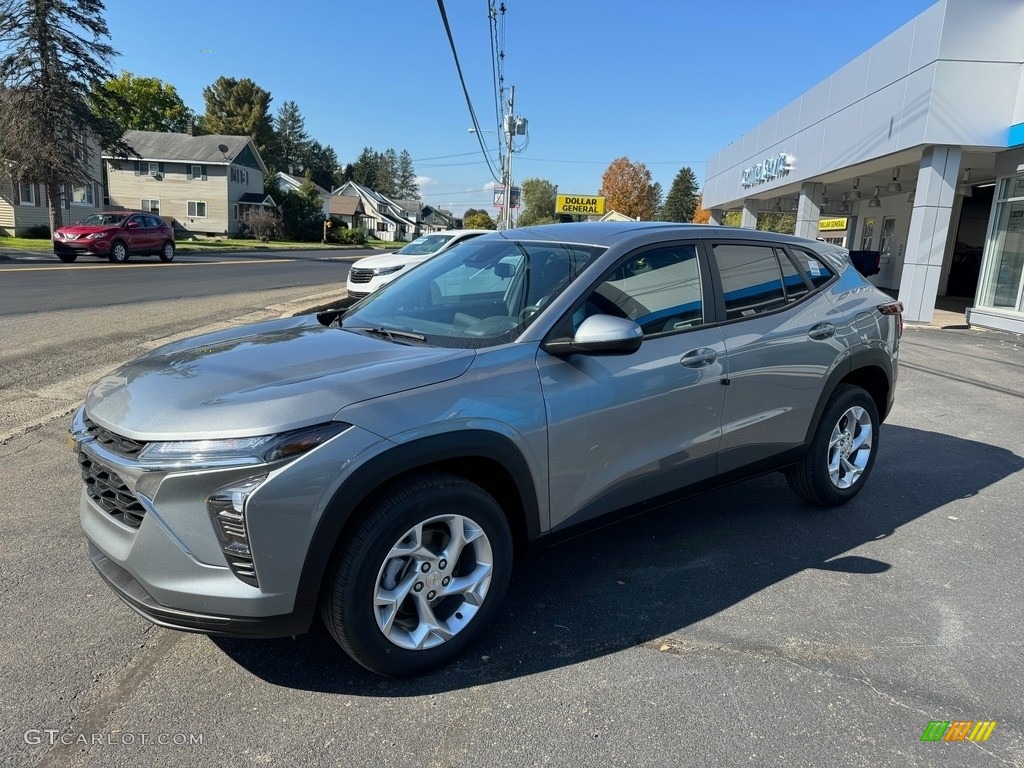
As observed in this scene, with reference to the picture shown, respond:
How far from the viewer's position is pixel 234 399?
2.48m

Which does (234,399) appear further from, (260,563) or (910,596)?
(910,596)

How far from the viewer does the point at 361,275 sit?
44.8ft

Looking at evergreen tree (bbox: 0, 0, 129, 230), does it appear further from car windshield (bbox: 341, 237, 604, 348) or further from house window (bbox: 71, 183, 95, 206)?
car windshield (bbox: 341, 237, 604, 348)

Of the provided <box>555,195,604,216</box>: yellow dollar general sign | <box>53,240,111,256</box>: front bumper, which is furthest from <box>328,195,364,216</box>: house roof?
<box>53,240,111,256</box>: front bumper

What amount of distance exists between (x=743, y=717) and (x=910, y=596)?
1.54 meters

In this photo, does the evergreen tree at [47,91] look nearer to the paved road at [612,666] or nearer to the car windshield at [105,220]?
the car windshield at [105,220]

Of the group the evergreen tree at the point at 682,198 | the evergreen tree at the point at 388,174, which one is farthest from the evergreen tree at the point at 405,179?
the evergreen tree at the point at 682,198

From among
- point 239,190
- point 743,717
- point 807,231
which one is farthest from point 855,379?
point 239,190

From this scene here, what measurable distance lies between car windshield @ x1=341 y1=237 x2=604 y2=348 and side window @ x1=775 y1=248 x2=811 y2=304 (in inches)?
57.7

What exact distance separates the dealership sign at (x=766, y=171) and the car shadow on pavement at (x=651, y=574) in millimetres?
20206

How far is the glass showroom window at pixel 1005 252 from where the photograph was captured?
15.0 meters

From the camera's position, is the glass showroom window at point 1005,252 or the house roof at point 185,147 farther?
the house roof at point 185,147

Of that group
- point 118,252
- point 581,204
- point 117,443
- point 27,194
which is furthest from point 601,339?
point 581,204

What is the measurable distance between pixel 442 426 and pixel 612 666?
123 cm
